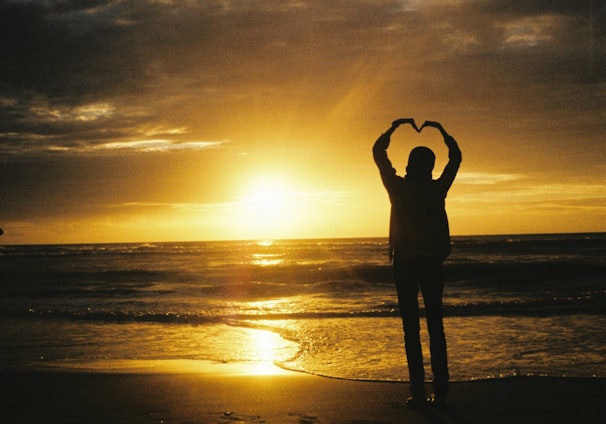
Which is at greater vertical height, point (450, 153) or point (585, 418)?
point (450, 153)

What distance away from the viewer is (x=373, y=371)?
21.2ft

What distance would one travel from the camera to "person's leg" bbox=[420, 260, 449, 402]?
459cm

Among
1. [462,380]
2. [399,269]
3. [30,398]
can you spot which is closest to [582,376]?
[462,380]

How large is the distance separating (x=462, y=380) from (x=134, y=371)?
3.55 metres

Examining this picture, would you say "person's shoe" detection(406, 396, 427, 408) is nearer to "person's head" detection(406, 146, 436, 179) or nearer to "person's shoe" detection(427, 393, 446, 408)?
"person's shoe" detection(427, 393, 446, 408)

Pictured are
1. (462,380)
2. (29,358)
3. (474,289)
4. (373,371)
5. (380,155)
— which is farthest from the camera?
(474,289)

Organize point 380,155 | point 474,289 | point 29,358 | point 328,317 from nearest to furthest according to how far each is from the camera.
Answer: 1. point 380,155
2. point 29,358
3. point 328,317
4. point 474,289

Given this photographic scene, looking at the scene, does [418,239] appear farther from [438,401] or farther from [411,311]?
[438,401]

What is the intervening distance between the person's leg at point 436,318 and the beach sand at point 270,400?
22 cm

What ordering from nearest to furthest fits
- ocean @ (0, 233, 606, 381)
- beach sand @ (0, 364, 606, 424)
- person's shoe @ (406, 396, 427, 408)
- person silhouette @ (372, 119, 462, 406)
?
1. beach sand @ (0, 364, 606, 424)
2. person silhouette @ (372, 119, 462, 406)
3. person's shoe @ (406, 396, 427, 408)
4. ocean @ (0, 233, 606, 381)

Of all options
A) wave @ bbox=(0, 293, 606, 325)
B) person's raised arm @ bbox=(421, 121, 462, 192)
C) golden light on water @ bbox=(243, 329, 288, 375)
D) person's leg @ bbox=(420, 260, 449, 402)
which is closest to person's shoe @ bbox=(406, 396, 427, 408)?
person's leg @ bbox=(420, 260, 449, 402)

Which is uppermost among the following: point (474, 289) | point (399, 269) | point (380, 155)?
point (380, 155)

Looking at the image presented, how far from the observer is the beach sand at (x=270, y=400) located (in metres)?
4.38

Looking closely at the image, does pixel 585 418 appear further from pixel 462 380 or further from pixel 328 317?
pixel 328 317
